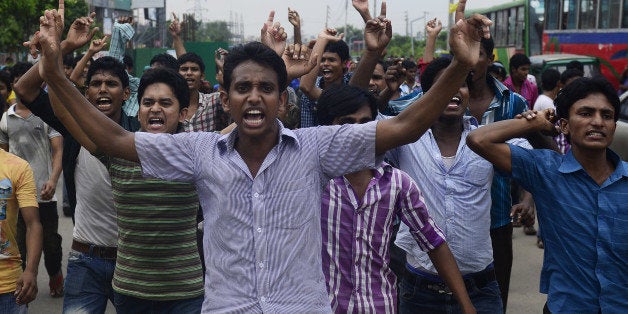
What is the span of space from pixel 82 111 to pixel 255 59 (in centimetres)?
58

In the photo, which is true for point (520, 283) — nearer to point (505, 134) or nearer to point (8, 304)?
point (505, 134)

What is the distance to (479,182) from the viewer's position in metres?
4.02

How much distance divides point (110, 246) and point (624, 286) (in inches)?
98.8

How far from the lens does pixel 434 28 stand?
19.4ft

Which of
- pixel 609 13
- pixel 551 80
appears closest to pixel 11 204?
pixel 551 80

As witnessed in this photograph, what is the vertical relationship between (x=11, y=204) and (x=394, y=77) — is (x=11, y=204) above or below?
below

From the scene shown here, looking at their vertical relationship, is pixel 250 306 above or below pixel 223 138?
below

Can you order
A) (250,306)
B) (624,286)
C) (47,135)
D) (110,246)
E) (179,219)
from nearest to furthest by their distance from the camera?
(250,306), (624,286), (179,219), (110,246), (47,135)

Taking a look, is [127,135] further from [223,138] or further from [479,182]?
[479,182]

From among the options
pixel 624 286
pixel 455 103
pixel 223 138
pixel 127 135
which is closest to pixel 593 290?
pixel 624 286

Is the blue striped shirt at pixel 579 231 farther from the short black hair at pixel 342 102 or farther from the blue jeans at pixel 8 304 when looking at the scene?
the blue jeans at pixel 8 304

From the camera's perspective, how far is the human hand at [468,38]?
2686 millimetres

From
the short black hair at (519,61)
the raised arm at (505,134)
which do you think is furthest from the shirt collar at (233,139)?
the short black hair at (519,61)

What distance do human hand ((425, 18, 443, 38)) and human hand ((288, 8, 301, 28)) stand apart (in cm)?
88
